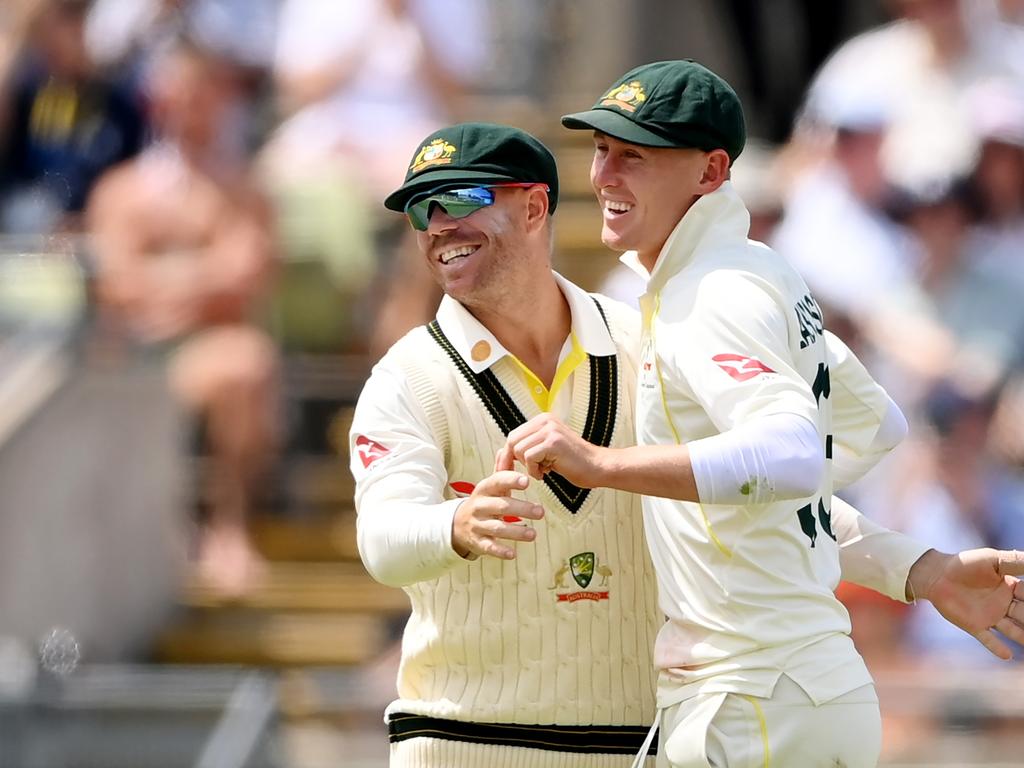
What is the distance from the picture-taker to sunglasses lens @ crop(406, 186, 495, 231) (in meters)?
3.78

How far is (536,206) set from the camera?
155 inches

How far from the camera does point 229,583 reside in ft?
26.7

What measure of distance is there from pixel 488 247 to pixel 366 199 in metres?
4.47

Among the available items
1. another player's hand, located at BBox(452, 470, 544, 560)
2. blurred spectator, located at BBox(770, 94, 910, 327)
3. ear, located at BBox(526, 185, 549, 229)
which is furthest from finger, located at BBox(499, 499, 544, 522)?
blurred spectator, located at BBox(770, 94, 910, 327)

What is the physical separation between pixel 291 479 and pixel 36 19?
2.32 m

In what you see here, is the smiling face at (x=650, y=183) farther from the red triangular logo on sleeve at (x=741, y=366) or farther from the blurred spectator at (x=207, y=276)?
the blurred spectator at (x=207, y=276)

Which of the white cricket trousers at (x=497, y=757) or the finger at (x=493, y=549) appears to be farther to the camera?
the white cricket trousers at (x=497, y=757)

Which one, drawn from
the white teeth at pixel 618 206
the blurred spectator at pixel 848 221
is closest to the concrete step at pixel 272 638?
the blurred spectator at pixel 848 221

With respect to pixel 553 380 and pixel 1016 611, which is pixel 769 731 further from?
pixel 553 380

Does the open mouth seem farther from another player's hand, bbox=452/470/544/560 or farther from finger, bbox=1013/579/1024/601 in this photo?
finger, bbox=1013/579/1024/601

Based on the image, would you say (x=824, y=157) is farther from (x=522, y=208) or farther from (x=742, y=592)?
(x=742, y=592)

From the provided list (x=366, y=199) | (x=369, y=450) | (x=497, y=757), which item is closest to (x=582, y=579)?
(x=497, y=757)

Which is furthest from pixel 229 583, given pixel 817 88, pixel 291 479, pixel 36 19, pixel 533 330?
pixel 533 330

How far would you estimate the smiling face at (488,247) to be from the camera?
3.83m
